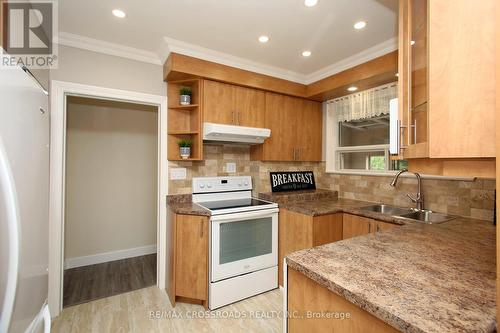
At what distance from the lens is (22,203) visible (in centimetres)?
93

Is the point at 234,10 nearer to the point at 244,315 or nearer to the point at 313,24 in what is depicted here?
the point at 313,24

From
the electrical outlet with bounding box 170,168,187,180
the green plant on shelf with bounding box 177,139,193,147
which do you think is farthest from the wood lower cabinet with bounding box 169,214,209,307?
the green plant on shelf with bounding box 177,139,193,147

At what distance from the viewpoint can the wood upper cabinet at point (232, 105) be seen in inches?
93.0

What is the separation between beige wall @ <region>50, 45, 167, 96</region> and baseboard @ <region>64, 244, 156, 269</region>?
218cm

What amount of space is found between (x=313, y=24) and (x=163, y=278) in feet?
8.94

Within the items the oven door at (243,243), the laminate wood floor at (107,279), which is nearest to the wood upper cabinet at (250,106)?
the oven door at (243,243)

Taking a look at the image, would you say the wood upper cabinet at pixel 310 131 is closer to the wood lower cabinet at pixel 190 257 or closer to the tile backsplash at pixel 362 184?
the tile backsplash at pixel 362 184

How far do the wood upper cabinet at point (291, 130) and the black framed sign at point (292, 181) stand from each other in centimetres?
24

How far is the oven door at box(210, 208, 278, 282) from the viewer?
6.88 ft

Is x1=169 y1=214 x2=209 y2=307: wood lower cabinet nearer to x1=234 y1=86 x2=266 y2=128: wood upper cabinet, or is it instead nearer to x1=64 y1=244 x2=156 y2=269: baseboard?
x1=234 y1=86 x2=266 y2=128: wood upper cabinet

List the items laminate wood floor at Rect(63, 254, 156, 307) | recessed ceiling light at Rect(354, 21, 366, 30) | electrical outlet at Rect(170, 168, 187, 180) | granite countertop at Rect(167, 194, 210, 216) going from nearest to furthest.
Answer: recessed ceiling light at Rect(354, 21, 366, 30) → granite countertop at Rect(167, 194, 210, 216) → laminate wood floor at Rect(63, 254, 156, 307) → electrical outlet at Rect(170, 168, 187, 180)

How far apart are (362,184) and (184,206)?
2.01m

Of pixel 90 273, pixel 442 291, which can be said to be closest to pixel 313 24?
pixel 442 291

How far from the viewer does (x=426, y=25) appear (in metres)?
0.78
